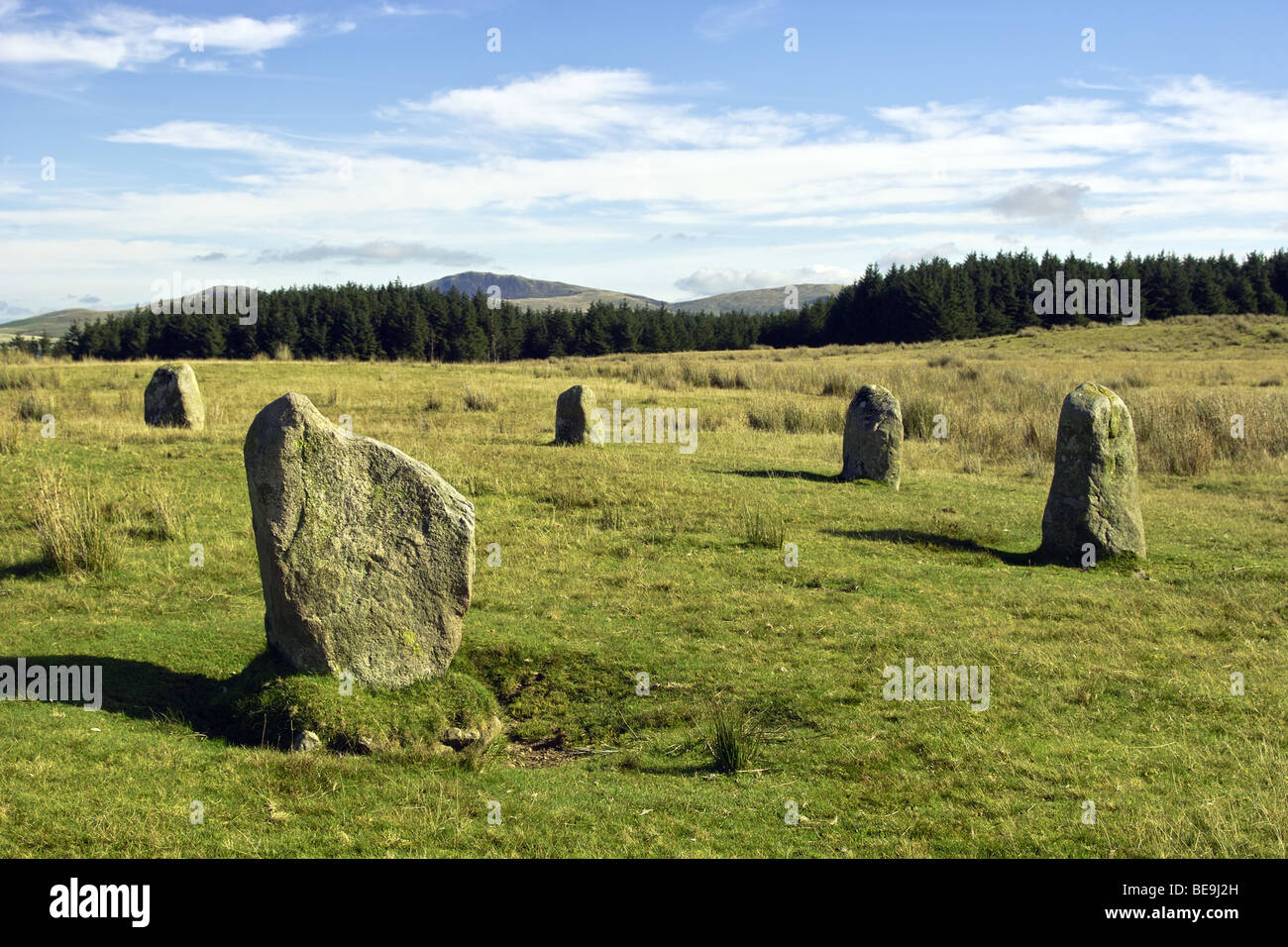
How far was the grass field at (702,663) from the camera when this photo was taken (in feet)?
19.9

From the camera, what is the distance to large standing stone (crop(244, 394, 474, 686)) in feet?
25.4

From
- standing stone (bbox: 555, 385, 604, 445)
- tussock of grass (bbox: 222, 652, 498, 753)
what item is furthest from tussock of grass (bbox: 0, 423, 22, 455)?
tussock of grass (bbox: 222, 652, 498, 753)

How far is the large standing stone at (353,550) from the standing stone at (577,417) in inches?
493

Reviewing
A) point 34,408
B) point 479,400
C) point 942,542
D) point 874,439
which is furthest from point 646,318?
point 942,542

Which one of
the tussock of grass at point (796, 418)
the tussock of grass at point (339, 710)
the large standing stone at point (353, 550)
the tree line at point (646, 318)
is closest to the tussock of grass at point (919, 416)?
the tussock of grass at point (796, 418)

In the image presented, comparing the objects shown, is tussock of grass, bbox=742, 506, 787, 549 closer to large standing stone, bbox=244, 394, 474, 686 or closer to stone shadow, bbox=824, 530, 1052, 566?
stone shadow, bbox=824, 530, 1052, 566

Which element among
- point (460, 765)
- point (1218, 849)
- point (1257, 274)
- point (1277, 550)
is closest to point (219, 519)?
point (460, 765)

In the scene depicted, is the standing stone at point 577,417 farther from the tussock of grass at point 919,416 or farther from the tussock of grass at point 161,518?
the tussock of grass at point 919,416

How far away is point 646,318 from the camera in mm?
91688

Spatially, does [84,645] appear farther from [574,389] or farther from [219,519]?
[574,389]

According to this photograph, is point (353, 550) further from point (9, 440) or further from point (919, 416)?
point (919, 416)
